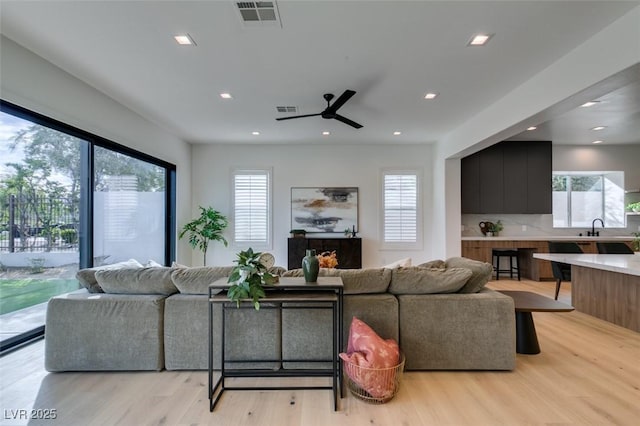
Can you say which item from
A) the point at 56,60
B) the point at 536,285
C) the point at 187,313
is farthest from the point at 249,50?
the point at 536,285

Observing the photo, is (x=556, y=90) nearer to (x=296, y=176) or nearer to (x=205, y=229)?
(x=296, y=176)

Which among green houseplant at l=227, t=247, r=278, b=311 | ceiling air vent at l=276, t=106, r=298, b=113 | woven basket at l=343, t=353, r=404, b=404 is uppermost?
ceiling air vent at l=276, t=106, r=298, b=113

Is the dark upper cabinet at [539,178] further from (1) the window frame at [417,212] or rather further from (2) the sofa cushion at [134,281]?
(2) the sofa cushion at [134,281]

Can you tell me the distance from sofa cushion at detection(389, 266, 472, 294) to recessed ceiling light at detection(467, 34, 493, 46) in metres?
1.98

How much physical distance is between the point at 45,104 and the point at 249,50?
6.92 feet

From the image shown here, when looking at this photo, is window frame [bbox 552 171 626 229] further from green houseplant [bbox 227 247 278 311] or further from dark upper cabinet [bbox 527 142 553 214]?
green houseplant [bbox 227 247 278 311]

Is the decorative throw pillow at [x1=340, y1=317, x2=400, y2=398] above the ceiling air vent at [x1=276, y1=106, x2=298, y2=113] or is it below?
below

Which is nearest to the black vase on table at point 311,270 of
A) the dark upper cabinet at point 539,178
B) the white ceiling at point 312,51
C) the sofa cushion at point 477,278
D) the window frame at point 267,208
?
the sofa cushion at point 477,278

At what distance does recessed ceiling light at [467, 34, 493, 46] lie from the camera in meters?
2.66

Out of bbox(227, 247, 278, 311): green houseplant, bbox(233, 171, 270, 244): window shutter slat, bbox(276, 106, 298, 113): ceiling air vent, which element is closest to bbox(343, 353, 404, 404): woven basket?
bbox(227, 247, 278, 311): green houseplant

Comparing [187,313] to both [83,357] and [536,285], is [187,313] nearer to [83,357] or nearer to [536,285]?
[83,357]

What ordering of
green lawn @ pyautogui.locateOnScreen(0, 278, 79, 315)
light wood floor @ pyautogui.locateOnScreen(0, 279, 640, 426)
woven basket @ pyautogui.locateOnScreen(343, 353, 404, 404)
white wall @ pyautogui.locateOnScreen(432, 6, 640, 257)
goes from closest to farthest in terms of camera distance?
light wood floor @ pyautogui.locateOnScreen(0, 279, 640, 426) → woven basket @ pyautogui.locateOnScreen(343, 353, 404, 404) → white wall @ pyautogui.locateOnScreen(432, 6, 640, 257) → green lawn @ pyautogui.locateOnScreen(0, 278, 79, 315)

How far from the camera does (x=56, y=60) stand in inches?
122

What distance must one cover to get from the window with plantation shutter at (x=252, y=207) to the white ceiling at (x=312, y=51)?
2102 mm
